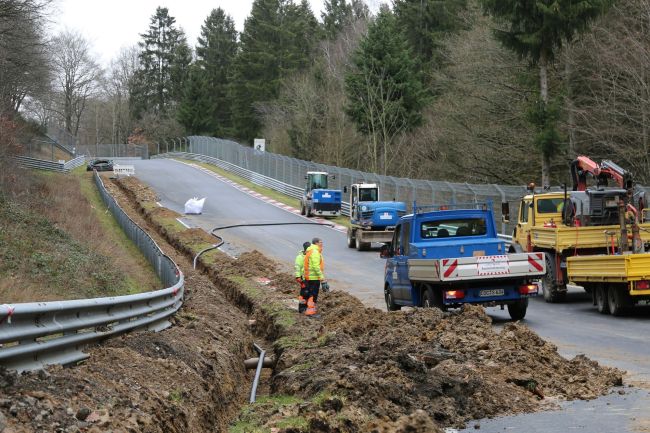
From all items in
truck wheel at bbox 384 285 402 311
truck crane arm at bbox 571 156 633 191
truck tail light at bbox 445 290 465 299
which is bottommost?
truck wheel at bbox 384 285 402 311

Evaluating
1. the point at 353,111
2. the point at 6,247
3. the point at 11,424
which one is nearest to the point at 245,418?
the point at 11,424

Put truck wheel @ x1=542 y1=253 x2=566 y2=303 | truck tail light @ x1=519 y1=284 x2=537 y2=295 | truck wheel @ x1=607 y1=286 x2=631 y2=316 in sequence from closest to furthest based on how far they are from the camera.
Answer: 1. truck tail light @ x1=519 y1=284 x2=537 y2=295
2. truck wheel @ x1=607 y1=286 x2=631 y2=316
3. truck wheel @ x1=542 y1=253 x2=566 y2=303

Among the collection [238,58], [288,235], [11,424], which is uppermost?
[238,58]

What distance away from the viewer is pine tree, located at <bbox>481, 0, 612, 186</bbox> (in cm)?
3822

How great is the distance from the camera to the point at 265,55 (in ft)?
336

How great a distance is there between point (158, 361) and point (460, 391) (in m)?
3.41

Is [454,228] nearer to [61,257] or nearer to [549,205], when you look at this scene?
[549,205]

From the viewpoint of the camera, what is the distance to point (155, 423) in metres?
8.09

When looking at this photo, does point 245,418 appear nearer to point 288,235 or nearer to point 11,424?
point 11,424

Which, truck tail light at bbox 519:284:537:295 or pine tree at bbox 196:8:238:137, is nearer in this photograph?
truck tail light at bbox 519:284:537:295

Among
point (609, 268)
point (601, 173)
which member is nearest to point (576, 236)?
point (601, 173)

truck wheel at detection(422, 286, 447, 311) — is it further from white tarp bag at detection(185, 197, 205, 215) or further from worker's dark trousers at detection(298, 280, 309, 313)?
white tarp bag at detection(185, 197, 205, 215)

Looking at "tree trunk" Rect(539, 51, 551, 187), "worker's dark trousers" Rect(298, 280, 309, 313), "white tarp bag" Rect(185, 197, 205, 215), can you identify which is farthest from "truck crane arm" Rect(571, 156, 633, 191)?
"white tarp bag" Rect(185, 197, 205, 215)

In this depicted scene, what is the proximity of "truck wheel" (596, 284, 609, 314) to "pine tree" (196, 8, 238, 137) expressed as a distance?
98.1 metres
